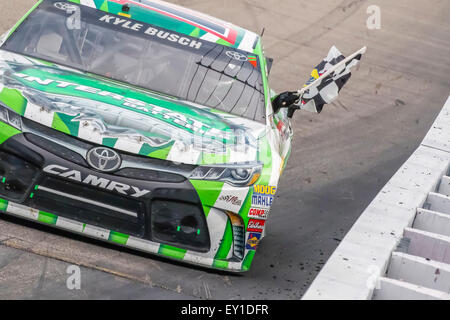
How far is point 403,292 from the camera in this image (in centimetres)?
436

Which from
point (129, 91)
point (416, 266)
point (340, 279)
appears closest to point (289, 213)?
point (129, 91)

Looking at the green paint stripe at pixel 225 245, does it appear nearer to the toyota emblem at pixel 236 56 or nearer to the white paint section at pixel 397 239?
the white paint section at pixel 397 239

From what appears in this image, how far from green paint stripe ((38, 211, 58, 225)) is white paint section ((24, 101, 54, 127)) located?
58 cm

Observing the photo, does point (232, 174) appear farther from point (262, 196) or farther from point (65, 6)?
point (65, 6)

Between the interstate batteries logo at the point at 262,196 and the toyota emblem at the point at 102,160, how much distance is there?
892mm

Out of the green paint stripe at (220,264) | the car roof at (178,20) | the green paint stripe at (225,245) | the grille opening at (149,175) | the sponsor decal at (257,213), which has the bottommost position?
the green paint stripe at (220,264)

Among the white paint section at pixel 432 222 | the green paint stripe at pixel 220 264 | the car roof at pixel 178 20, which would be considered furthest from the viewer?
the car roof at pixel 178 20

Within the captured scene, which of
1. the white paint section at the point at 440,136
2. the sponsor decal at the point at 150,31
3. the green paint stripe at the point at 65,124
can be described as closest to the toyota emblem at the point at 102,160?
the green paint stripe at the point at 65,124

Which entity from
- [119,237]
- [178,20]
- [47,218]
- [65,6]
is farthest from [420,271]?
[65,6]

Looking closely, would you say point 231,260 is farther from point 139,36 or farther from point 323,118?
point 323,118

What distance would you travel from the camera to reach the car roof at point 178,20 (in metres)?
7.47

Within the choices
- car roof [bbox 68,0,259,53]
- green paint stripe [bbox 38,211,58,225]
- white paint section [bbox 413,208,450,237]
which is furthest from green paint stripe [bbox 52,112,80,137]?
white paint section [bbox 413,208,450,237]

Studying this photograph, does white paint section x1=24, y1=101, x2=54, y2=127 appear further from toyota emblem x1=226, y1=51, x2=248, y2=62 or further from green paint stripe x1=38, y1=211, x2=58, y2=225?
toyota emblem x1=226, y1=51, x2=248, y2=62

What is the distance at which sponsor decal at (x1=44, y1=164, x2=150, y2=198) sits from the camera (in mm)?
5887
